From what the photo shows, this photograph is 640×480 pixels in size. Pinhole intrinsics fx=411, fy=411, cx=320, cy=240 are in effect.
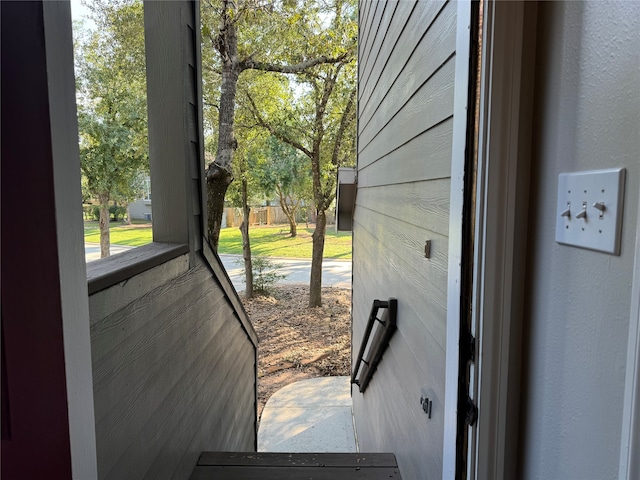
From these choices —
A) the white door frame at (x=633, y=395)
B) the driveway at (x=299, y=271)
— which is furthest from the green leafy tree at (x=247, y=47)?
the driveway at (x=299, y=271)

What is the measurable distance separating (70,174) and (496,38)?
792 millimetres

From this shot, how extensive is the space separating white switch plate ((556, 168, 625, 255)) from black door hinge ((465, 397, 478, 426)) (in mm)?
388

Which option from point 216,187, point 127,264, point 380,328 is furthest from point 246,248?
point 127,264

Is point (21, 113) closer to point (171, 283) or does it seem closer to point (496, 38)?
point (496, 38)

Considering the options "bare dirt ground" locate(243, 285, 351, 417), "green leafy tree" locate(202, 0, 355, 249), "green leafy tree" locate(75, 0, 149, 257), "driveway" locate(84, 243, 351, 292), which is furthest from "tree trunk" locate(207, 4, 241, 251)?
"driveway" locate(84, 243, 351, 292)

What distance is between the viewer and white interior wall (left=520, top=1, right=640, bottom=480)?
581 millimetres

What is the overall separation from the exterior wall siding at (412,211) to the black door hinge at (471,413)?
1.17 feet

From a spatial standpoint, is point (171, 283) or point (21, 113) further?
point (171, 283)

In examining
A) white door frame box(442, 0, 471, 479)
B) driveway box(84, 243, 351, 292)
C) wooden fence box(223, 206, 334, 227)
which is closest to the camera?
white door frame box(442, 0, 471, 479)

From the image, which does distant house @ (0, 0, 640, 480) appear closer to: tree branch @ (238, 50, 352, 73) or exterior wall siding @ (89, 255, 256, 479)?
exterior wall siding @ (89, 255, 256, 479)

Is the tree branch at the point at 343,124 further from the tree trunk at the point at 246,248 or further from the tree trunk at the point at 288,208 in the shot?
the tree trunk at the point at 288,208

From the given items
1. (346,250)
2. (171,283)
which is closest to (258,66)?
(171,283)

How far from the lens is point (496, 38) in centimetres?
79

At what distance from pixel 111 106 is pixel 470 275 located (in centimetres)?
295
